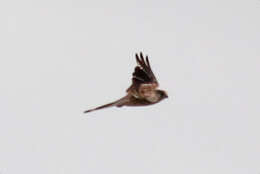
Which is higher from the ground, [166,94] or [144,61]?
[144,61]

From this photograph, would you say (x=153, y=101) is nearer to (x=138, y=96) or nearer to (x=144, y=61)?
(x=138, y=96)

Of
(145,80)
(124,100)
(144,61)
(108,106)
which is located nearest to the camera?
(108,106)

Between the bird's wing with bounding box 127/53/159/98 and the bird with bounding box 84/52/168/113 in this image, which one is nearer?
the bird with bounding box 84/52/168/113

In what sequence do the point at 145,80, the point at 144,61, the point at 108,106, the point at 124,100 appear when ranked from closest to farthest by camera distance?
the point at 108,106
the point at 124,100
the point at 145,80
the point at 144,61

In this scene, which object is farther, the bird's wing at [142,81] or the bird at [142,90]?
the bird's wing at [142,81]

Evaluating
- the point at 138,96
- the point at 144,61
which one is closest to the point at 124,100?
the point at 138,96

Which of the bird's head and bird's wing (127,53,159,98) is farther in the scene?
bird's wing (127,53,159,98)
